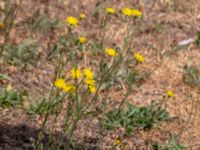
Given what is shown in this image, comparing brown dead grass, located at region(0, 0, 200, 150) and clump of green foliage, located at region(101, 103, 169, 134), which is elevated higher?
brown dead grass, located at region(0, 0, 200, 150)

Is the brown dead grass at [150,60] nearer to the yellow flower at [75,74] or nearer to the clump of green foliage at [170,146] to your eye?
the clump of green foliage at [170,146]

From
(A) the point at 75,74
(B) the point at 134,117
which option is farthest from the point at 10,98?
(A) the point at 75,74

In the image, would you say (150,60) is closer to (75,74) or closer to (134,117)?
(134,117)

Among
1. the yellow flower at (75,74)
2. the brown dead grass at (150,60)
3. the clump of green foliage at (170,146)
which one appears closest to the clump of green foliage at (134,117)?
the brown dead grass at (150,60)

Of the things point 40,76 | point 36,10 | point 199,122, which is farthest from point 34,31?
point 199,122

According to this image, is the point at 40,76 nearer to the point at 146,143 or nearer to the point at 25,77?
the point at 25,77

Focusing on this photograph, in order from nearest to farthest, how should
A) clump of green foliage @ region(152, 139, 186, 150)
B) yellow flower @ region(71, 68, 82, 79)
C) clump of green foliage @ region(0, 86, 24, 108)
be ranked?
yellow flower @ region(71, 68, 82, 79) < clump of green foliage @ region(152, 139, 186, 150) < clump of green foliage @ region(0, 86, 24, 108)

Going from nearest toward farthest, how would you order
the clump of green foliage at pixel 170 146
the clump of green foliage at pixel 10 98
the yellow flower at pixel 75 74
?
1. the yellow flower at pixel 75 74
2. the clump of green foliage at pixel 170 146
3. the clump of green foliage at pixel 10 98

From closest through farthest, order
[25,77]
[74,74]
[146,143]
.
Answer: [74,74], [146,143], [25,77]

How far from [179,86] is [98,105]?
85 centimetres

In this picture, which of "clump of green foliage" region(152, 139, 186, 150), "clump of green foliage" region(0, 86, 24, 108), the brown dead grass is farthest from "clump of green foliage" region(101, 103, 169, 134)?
"clump of green foliage" region(0, 86, 24, 108)

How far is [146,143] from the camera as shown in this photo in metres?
3.32

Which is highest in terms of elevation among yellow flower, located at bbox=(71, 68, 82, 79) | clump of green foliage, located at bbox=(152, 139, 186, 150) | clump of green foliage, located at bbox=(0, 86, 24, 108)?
yellow flower, located at bbox=(71, 68, 82, 79)

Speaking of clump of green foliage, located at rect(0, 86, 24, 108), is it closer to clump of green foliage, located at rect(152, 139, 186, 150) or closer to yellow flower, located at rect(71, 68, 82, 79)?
clump of green foliage, located at rect(152, 139, 186, 150)
